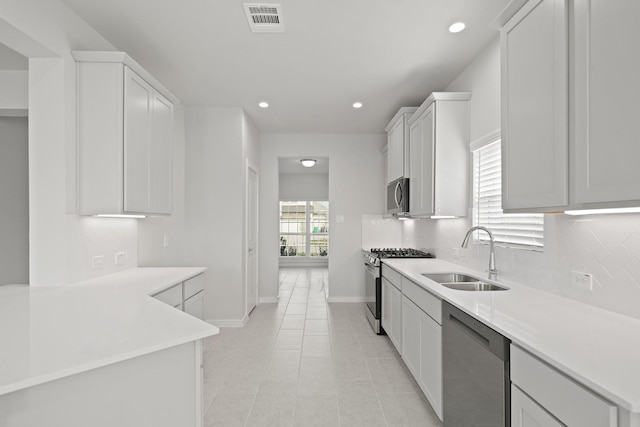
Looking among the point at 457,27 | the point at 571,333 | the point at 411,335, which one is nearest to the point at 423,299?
the point at 411,335

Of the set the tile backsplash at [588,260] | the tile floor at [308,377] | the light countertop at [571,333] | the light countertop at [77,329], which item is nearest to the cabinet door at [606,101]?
the tile backsplash at [588,260]

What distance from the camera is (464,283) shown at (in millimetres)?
2543

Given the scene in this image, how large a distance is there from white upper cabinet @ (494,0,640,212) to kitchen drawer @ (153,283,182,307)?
234 cm

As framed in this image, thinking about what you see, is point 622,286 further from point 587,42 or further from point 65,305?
point 65,305

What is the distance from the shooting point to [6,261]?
9.89ft

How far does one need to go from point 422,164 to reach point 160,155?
2.48 meters

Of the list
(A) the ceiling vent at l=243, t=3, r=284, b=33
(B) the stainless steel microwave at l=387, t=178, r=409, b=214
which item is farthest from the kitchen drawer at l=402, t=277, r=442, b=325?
(A) the ceiling vent at l=243, t=3, r=284, b=33

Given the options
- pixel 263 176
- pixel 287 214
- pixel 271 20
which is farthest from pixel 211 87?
pixel 287 214

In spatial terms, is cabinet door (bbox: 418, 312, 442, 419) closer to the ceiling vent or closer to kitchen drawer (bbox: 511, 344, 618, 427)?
kitchen drawer (bbox: 511, 344, 618, 427)

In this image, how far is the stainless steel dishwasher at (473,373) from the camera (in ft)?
4.68

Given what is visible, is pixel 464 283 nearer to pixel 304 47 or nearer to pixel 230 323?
pixel 304 47

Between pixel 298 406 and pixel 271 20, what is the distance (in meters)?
2.83

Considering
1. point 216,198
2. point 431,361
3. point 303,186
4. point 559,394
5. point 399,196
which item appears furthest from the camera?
point 303,186

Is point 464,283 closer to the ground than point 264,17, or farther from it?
closer to the ground
